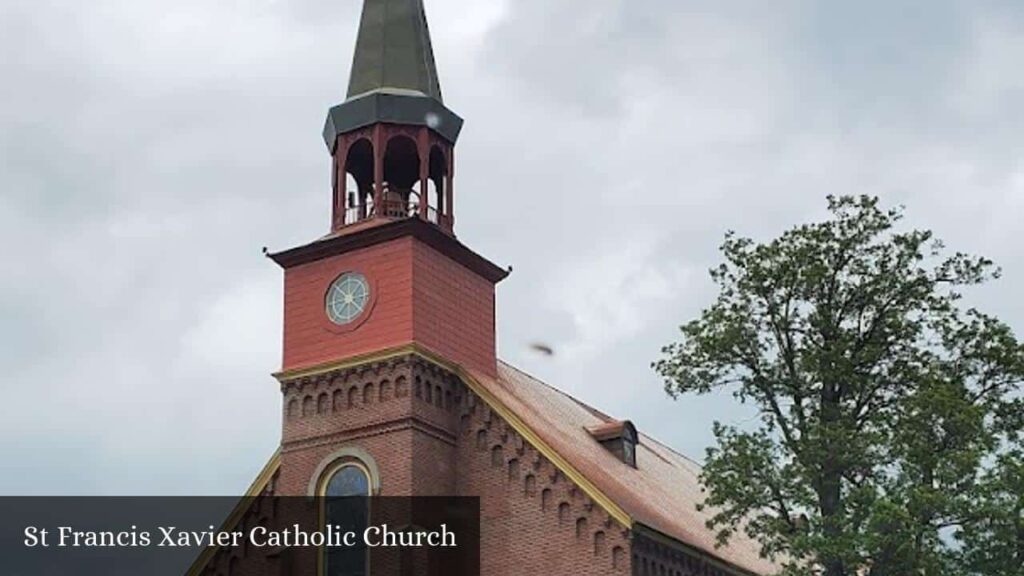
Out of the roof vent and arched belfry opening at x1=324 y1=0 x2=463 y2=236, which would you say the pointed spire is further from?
the roof vent

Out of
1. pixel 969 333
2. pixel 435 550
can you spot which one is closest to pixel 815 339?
pixel 969 333

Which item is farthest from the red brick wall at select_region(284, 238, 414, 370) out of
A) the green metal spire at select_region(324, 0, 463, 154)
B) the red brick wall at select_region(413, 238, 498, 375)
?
the green metal spire at select_region(324, 0, 463, 154)

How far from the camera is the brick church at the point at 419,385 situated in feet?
114

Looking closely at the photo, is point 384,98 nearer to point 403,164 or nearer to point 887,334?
point 403,164

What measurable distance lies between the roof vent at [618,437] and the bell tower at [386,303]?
3.95 m

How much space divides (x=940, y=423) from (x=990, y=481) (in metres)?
1.42

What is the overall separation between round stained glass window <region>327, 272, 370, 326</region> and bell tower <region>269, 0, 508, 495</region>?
32 mm

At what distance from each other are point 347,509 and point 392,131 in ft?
29.9

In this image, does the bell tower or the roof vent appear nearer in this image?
the bell tower

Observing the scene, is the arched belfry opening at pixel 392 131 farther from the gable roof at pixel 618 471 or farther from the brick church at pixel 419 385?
the gable roof at pixel 618 471

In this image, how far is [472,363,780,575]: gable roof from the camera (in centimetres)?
3562

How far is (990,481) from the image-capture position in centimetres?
2934

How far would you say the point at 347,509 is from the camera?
3591 centimetres

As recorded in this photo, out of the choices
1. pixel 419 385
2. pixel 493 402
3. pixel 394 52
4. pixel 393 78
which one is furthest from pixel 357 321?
pixel 394 52
